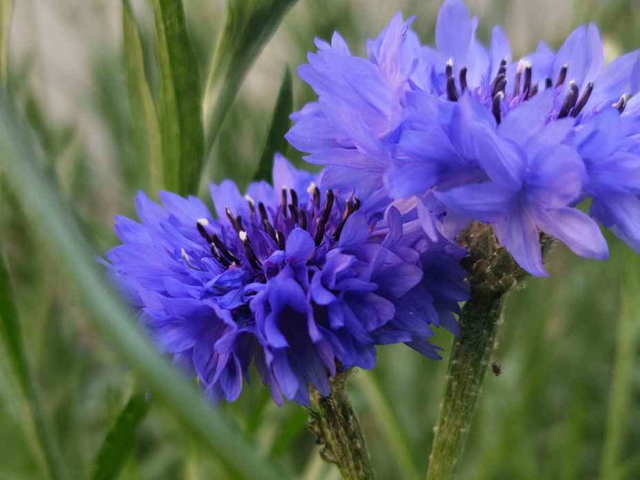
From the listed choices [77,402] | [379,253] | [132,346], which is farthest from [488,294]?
[77,402]

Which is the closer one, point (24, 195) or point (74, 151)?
point (24, 195)

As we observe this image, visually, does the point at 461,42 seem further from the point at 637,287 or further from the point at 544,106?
the point at 637,287

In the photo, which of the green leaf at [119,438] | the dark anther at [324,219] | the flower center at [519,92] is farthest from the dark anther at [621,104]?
the green leaf at [119,438]

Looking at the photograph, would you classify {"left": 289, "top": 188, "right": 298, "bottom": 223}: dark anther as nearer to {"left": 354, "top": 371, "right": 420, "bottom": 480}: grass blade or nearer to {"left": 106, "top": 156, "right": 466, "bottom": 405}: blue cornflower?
{"left": 106, "top": 156, "right": 466, "bottom": 405}: blue cornflower

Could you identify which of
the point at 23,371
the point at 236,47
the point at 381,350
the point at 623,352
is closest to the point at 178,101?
the point at 236,47

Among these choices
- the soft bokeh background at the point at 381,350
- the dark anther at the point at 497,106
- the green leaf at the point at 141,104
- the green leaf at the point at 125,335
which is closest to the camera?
the green leaf at the point at 125,335

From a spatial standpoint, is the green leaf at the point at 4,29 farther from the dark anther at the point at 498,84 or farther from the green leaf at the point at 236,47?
the dark anther at the point at 498,84

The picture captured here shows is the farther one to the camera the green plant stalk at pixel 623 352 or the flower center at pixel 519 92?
the green plant stalk at pixel 623 352
